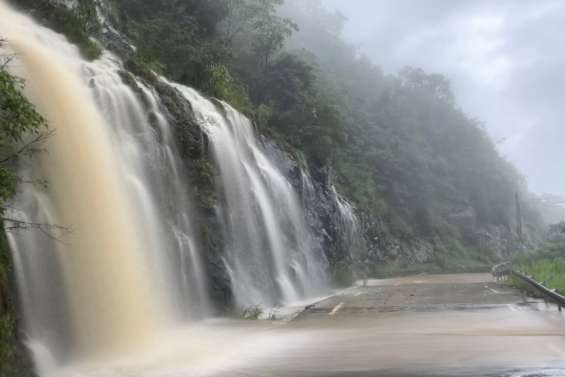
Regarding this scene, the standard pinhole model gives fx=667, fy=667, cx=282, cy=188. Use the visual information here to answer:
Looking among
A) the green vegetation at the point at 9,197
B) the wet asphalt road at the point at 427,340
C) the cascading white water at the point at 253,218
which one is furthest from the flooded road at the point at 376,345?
the cascading white water at the point at 253,218

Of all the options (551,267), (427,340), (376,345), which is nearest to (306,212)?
(551,267)

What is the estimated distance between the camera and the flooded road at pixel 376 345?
27.9 feet

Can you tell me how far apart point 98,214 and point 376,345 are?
5784mm

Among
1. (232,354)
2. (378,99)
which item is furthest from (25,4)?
(378,99)

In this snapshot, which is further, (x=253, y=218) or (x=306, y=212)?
(x=306, y=212)

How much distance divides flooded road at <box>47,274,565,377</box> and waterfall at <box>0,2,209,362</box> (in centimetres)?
94

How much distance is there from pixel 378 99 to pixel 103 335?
3169 inches

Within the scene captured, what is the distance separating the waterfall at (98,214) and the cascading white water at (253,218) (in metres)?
2.59

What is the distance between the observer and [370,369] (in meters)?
8.41

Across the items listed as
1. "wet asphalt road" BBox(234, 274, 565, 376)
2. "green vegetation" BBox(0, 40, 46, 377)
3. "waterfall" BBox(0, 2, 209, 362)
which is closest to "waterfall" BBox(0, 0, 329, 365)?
"waterfall" BBox(0, 2, 209, 362)

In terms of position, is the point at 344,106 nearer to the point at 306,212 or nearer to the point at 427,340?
the point at 306,212

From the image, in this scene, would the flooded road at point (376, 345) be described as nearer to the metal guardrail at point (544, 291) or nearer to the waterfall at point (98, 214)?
the metal guardrail at point (544, 291)

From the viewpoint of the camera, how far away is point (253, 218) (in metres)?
23.1

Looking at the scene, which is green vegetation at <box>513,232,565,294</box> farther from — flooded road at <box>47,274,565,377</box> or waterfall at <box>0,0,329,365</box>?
waterfall at <box>0,0,329,365</box>
